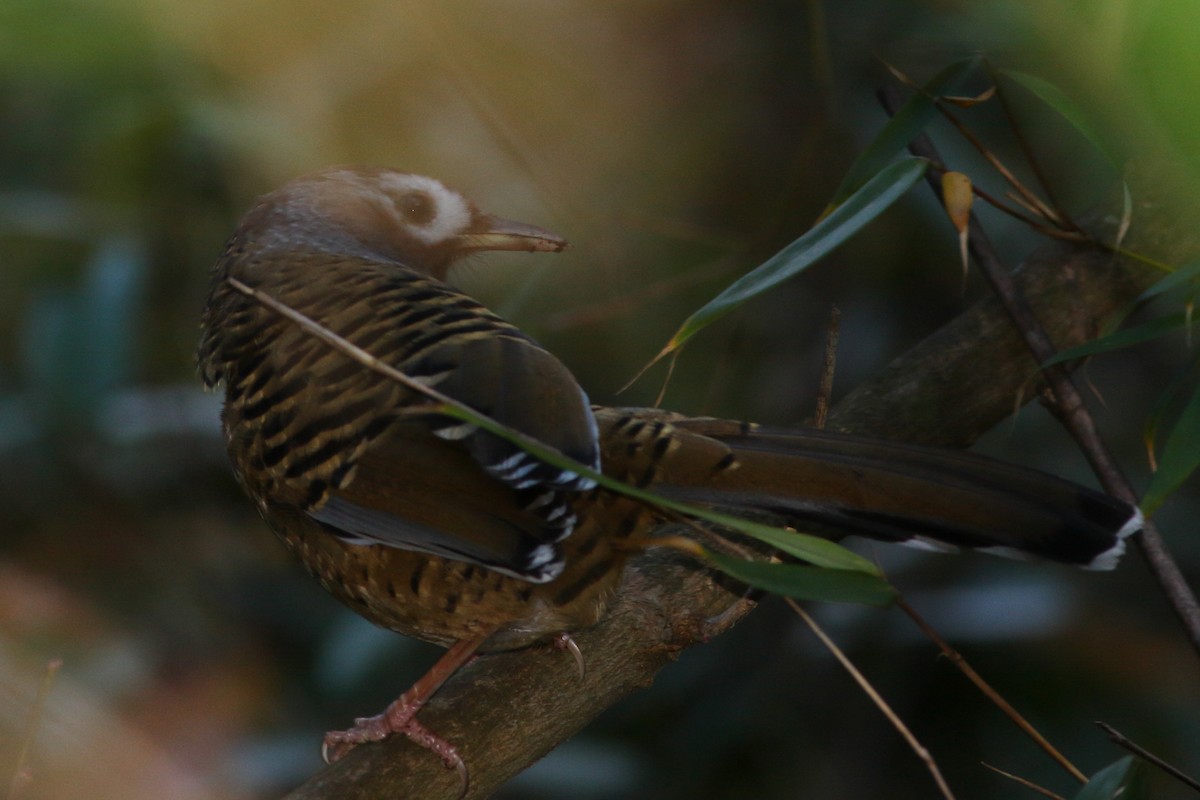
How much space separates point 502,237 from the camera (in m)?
2.62

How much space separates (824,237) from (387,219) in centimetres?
128

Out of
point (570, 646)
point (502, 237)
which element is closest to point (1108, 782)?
point (570, 646)

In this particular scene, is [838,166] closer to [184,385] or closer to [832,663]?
[832,663]

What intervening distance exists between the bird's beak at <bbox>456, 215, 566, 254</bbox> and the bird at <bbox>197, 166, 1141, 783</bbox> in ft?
0.94

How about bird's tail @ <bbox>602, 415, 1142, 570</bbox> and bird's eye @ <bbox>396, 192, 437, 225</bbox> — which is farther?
bird's eye @ <bbox>396, 192, 437, 225</bbox>

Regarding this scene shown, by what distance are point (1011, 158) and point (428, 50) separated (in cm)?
182

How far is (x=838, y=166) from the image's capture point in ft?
12.7

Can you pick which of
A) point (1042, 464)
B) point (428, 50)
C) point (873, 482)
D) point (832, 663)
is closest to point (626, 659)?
point (873, 482)

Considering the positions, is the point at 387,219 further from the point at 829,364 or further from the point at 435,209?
the point at 829,364

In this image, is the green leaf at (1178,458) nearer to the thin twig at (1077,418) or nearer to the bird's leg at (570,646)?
the thin twig at (1077,418)

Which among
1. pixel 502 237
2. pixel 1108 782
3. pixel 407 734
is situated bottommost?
pixel 1108 782

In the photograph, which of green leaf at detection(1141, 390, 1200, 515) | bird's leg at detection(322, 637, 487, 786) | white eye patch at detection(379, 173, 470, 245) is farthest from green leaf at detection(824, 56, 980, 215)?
white eye patch at detection(379, 173, 470, 245)

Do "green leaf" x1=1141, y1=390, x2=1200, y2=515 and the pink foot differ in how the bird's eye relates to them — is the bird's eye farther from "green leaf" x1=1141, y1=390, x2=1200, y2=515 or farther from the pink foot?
"green leaf" x1=1141, y1=390, x2=1200, y2=515

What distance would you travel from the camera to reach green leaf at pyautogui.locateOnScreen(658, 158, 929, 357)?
1.61 metres
